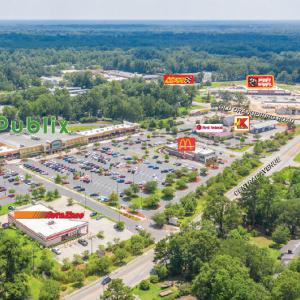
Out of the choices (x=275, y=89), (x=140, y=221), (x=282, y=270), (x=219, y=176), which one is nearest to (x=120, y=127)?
(x=219, y=176)

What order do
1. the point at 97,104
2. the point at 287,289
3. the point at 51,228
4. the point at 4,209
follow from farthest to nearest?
the point at 97,104
the point at 4,209
the point at 51,228
the point at 287,289

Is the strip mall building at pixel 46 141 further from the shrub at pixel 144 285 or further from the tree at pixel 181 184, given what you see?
the shrub at pixel 144 285

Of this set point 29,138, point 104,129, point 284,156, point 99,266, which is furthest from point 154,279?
point 104,129

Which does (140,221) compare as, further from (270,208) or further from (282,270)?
(282,270)

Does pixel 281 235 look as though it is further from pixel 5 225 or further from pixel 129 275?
pixel 5 225

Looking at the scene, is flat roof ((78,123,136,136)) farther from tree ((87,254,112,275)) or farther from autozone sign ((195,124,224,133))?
tree ((87,254,112,275))

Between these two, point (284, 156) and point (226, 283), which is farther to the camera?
point (284, 156)
